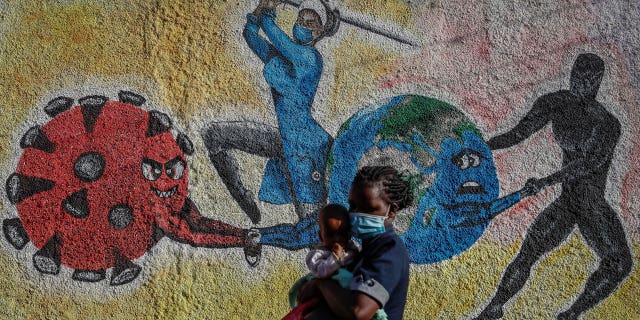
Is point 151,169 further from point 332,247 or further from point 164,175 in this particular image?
point 332,247

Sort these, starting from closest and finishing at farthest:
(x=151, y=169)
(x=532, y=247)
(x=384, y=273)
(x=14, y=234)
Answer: (x=384, y=273), (x=14, y=234), (x=151, y=169), (x=532, y=247)

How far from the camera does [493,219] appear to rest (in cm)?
403

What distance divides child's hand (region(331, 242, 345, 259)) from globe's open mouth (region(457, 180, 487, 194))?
1.80m

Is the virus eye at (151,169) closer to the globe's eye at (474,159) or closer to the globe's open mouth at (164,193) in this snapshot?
the globe's open mouth at (164,193)

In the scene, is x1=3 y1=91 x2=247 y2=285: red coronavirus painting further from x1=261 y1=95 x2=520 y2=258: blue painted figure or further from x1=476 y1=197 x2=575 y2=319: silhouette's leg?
x1=476 y1=197 x2=575 y2=319: silhouette's leg

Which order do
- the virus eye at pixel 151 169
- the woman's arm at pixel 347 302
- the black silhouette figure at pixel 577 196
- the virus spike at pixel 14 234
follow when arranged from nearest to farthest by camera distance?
the woman's arm at pixel 347 302 → the virus spike at pixel 14 234 → the virus eye at pixel 151 169 → the black silhouette figure at pixel 577 196

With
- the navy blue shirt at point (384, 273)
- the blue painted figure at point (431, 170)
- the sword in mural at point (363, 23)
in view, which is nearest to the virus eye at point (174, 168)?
the blue painted figure at point (431, 170)

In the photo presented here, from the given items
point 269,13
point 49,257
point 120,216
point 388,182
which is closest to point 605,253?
point 388,182

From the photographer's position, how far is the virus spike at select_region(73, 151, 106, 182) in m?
3.86

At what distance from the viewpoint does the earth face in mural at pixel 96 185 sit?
3816 mm

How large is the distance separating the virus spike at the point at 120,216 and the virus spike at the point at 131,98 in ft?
1.91

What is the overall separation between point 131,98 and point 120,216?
0.67m

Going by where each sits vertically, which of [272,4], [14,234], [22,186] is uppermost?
[272,4]

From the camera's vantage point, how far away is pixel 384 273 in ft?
7.40
